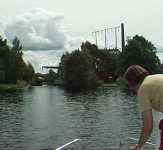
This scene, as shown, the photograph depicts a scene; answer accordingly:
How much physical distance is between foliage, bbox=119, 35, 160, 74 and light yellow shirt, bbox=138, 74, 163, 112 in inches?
4472

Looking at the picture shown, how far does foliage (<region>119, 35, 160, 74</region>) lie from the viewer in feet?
391

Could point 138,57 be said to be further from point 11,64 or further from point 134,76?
point 134,76

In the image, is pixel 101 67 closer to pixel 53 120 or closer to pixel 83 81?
pixel 83 81

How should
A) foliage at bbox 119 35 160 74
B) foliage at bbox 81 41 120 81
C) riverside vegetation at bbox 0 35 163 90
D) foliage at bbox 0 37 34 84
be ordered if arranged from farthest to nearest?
1. foliage at bbox 81 41 120 81
2. foliage at bbox 0 37 34 84
3. riverside vegetation at bbox 0 35 163 90
4. foliage at bbox 119 35 160 74

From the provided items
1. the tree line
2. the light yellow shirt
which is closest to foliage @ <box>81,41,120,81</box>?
the tree line

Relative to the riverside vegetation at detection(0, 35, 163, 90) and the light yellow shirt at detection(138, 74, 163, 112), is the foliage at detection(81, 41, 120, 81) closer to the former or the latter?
the riverside vegetation at detection(0, 35, 163, 90)

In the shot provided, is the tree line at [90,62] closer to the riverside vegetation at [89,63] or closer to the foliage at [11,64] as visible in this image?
the riverside vegetation at [89,63]

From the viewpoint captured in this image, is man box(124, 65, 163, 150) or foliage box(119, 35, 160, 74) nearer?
man box(124, 65, 163, 150)

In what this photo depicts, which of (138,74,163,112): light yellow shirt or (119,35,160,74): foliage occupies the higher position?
(119,35,160,74): foliage

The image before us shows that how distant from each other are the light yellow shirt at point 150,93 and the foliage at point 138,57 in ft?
373

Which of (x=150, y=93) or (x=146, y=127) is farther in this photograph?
(x=150, y=93)

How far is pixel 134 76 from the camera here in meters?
4.84

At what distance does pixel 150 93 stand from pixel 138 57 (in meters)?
115

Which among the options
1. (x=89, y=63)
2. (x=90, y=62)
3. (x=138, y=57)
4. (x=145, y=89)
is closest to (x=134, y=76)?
(x=145, y=89)
